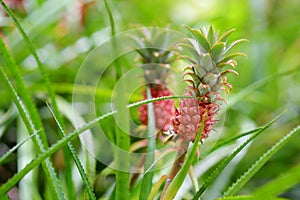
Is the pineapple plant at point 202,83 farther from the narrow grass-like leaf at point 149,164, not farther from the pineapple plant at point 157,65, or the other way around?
the pineapple plant at point 157,65

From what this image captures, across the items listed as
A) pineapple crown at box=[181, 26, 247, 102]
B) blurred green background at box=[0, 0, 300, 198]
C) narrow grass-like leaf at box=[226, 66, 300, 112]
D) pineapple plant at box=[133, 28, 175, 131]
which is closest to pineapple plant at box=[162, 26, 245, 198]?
pineapple crown at box=[181, 26, 247, 102]

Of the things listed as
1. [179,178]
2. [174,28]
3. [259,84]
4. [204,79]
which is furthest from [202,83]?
[174,28]

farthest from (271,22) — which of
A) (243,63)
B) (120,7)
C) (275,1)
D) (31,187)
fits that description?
(31,187)

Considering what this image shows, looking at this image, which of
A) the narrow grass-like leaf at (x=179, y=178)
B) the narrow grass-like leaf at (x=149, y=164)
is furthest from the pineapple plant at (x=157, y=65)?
the narrow grass-like leaf at (x=179, y=178)

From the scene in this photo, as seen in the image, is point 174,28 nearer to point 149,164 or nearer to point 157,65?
point 157,65

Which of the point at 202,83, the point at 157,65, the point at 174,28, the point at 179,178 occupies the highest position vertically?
the point at 174,28

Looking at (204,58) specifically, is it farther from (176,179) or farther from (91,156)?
(91,156)
